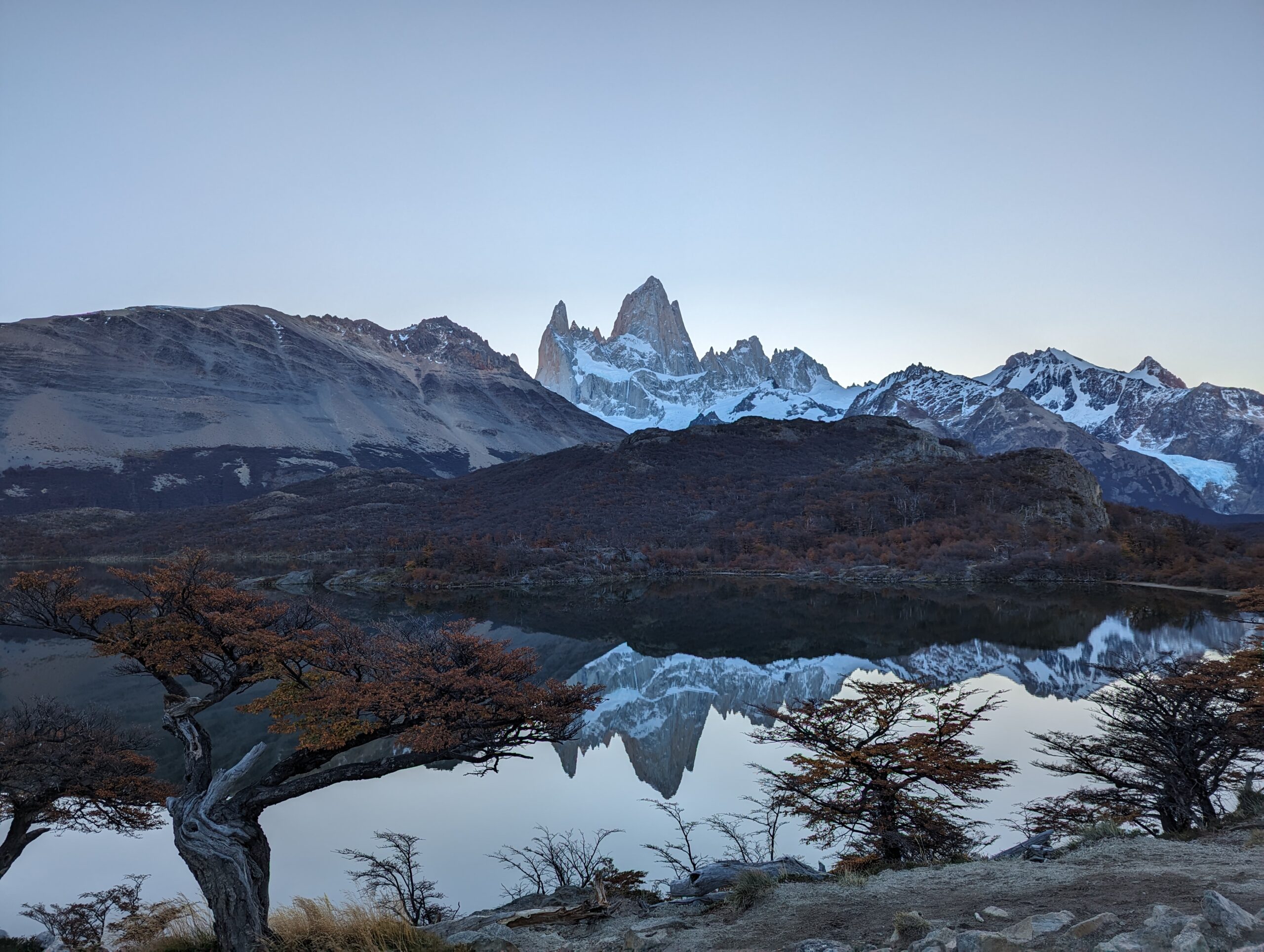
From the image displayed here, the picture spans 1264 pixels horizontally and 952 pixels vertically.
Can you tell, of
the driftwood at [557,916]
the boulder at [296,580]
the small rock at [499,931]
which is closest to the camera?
the small rock at [499,931]

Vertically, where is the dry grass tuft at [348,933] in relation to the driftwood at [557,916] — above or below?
above

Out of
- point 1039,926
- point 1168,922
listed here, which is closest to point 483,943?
point 1039,926

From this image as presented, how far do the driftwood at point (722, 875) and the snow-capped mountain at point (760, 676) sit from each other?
10698 millimetres

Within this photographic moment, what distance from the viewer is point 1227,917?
5.66 metres

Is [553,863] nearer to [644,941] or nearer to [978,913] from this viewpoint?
[644,941]

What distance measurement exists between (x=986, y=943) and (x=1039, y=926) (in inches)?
34.7

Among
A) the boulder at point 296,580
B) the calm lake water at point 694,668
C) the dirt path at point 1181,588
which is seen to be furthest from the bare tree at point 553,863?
the boulder at point 296,580

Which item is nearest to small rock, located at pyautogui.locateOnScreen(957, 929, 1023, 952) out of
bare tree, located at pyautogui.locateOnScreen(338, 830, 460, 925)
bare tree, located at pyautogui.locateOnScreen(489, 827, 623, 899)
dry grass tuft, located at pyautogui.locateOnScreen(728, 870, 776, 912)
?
dry grass tuft, located at pyautogui.locateOnScreen(728, 870, 776, 912)

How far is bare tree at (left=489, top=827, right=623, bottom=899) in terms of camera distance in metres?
14.4

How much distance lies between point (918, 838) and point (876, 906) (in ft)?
13.7

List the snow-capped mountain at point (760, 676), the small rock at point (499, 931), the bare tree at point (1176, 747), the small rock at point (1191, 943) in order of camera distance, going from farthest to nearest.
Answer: the snow-capped mountain at point (760, 676), the bare tree at point (1176, 747), the small rock at point (499, 931), the small rock at point (1191, 943)

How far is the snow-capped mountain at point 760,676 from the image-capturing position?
1080 inches

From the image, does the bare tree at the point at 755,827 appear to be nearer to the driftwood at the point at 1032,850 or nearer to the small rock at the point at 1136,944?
the driftwood at the point at 1032,850

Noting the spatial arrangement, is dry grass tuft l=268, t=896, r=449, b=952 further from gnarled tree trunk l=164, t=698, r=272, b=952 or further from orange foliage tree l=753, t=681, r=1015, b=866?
orange foliage tree l=753, t=681, r=1015, b=866
